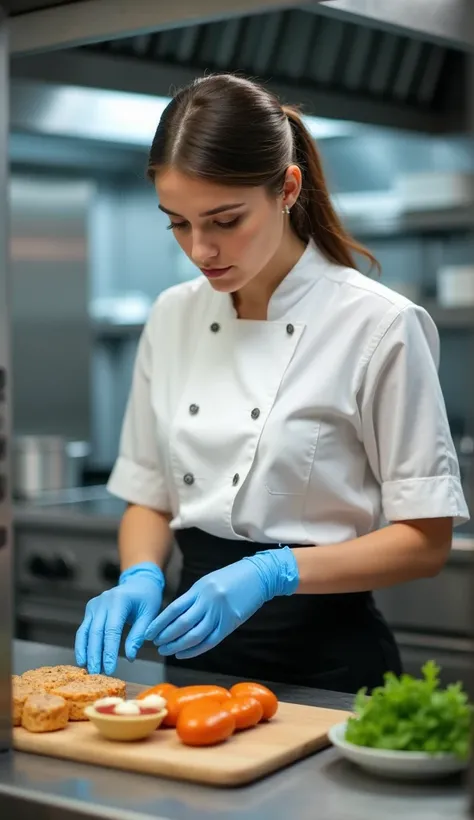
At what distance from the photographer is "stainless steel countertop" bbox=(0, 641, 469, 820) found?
1142mm

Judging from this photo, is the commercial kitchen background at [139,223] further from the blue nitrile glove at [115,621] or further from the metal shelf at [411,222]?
the blue nitrile glove at [115,621]

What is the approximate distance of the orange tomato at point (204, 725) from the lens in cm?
131

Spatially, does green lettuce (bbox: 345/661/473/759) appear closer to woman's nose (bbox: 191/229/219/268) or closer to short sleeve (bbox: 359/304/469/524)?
short sleeve (bbox: 359/304/469/524)

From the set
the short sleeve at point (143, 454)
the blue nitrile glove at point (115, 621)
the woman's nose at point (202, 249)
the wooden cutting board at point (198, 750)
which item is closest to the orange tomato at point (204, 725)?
the wooden cutting board at point (198, 750)

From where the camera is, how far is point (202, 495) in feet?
6.15

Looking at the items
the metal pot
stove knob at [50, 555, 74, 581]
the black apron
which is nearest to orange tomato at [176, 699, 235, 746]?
the black apron

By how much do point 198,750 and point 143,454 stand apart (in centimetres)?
84

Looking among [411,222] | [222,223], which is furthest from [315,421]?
[411,222]

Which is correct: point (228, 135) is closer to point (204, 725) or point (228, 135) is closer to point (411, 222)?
point (204, 725)

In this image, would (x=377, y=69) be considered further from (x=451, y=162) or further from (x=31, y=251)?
(x=31, y=251)

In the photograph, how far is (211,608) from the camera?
1.55 m

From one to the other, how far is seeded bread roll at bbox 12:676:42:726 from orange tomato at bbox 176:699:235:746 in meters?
0.22

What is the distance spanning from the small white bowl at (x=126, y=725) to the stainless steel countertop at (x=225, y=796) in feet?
0.16

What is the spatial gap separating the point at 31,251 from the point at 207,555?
242 cm
